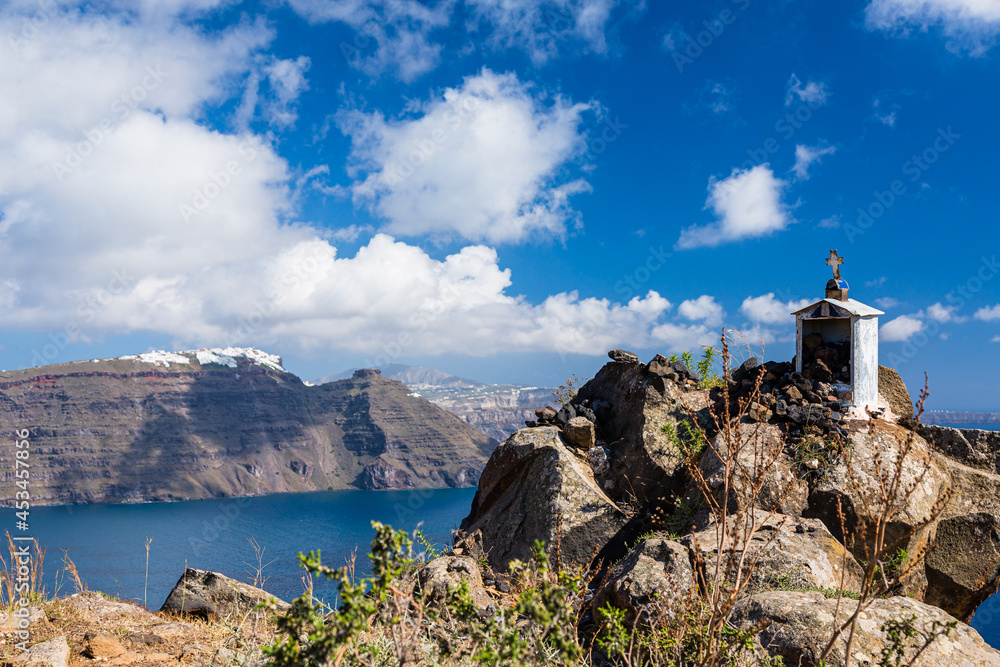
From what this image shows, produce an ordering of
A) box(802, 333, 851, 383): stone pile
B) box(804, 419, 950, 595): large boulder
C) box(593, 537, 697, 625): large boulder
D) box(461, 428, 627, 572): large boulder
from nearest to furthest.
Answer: box(593, 537, 697, 625): large boulder, box(804, 419, 950, 595): large boulder, box(461, 428, 627, 572): large boulder, box(802, 333, 851, 383): stone pile

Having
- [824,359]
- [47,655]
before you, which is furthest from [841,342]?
[47,655]

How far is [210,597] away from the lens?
8180 millimetres

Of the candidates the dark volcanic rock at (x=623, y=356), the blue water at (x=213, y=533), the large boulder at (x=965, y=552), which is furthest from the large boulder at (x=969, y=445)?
the blue water at (x=213, y=533)

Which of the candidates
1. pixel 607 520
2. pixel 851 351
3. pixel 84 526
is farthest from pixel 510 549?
pixel 84 526

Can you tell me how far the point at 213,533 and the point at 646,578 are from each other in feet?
460

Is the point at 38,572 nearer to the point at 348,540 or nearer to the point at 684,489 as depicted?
the point at 684,489

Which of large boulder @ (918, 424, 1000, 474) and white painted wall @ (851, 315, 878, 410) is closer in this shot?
large boulder @ (918, 424, 1000, 474)

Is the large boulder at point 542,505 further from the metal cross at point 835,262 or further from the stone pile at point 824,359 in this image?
the metal cross at point 835,262

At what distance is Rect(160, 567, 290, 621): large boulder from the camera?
26.0ft

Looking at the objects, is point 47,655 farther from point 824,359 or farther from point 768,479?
point 824,359

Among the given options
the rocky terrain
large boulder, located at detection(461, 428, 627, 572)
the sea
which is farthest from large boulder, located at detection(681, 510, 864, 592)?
the sea

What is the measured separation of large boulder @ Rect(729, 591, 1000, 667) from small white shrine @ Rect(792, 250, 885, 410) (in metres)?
5.55

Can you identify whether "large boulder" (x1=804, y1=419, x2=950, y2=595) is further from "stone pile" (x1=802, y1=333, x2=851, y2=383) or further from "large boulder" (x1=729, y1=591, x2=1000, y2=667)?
"large boulder" (x1=729, y1=591, x2=1000, y2=667)

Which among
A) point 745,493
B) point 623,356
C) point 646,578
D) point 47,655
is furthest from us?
point 623,356
